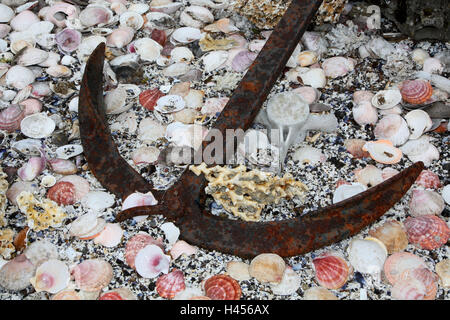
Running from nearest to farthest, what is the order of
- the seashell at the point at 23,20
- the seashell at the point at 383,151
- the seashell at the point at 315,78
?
the seashell at the point at 383,151 → the seashell at the point at 315,78 → the seashell at the point at 23,20

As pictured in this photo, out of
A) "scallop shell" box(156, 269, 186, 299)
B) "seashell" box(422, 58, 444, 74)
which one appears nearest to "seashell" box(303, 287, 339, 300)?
"scallop shell" box(156, 269, 186, 299)

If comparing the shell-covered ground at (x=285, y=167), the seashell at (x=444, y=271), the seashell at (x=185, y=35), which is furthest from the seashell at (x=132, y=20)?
the seashell at (x=444, y=271)

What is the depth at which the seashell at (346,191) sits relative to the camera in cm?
167

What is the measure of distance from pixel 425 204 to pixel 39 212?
1310 millimetres

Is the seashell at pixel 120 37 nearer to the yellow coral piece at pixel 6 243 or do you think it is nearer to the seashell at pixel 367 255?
the yellow coral piece at pixel 6 243

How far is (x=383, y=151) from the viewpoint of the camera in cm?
180

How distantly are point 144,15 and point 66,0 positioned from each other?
1.36ft

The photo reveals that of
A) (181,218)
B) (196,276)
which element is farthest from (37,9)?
(196,276)

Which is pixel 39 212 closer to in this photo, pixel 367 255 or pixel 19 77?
pixel 19 77

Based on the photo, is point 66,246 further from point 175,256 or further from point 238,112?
point 238,112

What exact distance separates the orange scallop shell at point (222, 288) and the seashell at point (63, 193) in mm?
576

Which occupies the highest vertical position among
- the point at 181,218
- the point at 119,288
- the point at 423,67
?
the point at 423,67

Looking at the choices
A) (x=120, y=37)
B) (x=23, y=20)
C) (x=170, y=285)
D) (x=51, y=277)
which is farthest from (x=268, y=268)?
(x=23, y=20)

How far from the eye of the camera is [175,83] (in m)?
2.09
